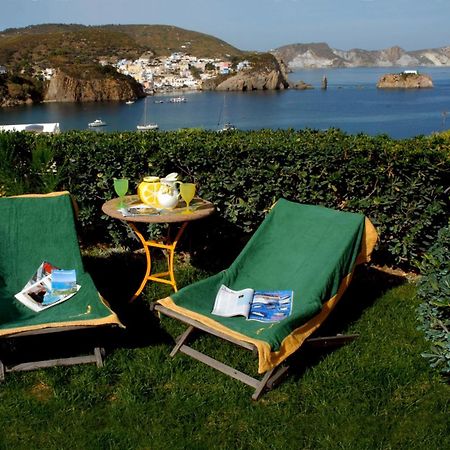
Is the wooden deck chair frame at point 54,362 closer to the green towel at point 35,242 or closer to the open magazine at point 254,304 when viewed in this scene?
the green towel at point 35,242

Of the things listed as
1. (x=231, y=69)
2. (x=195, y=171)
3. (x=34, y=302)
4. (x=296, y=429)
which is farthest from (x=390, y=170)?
(x=231, y=69)

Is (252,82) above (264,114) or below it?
above

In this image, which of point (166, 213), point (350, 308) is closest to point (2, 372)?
point (166, 213)

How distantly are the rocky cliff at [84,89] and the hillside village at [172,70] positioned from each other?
56.7 feet

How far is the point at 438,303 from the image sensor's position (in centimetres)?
328

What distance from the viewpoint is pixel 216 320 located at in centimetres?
350

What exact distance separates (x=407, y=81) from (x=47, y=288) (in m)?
121

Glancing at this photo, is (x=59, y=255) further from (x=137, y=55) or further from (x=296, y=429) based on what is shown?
(x=137, y=55)

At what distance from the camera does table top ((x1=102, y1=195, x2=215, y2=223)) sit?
13.6ft

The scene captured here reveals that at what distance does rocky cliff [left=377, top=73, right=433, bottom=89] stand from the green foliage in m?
119

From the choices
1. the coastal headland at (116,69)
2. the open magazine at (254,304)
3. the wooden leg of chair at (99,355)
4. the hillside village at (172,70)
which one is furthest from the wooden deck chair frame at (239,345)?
the hillside village at (172,70)

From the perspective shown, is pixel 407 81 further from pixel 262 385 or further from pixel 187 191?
pixel 262 385

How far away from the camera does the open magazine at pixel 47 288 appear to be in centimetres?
387

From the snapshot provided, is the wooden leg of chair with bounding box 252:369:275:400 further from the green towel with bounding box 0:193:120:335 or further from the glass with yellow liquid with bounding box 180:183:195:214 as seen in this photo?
the glass with yellow liquid with bounding box 180:183:195:214
